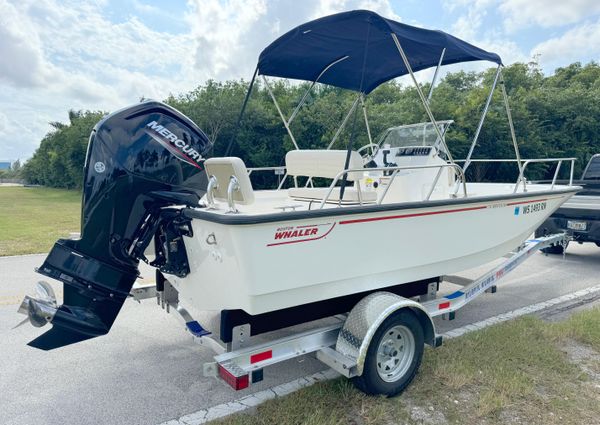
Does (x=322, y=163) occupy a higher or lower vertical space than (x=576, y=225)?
higher

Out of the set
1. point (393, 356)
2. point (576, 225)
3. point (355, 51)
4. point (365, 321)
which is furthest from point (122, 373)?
point (576, 225)

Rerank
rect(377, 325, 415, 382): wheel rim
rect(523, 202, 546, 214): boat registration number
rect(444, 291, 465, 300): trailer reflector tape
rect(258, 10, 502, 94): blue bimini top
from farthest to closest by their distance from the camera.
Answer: rect(523, 202, 546, 214): boat registration number, rect(444, 291, 465, 300): trailer reflector tape, rect(258, 10, 502, 94): blue bimini top, rect(377, 325, 415, 382): wheel rim

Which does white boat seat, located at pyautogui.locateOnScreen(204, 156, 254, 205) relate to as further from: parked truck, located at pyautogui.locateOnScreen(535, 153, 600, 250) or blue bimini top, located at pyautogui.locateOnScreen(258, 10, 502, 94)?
parked truck, located at pyautogui.locateOnScreen(535, 153, 600, 250)

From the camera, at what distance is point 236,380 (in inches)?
101

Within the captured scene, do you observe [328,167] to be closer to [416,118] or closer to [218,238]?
[218,238]

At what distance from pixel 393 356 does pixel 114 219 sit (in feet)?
7.26

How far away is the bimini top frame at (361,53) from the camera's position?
151 inches

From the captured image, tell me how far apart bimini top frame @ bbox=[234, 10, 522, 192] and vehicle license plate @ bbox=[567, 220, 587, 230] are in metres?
2.91

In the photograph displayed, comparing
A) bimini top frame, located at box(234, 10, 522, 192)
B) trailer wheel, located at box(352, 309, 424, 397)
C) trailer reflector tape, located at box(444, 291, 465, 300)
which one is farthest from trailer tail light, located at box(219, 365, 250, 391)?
bimini top frame, located at box(234, 10, 522, 192)

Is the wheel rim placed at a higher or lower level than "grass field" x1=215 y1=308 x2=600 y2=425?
higher

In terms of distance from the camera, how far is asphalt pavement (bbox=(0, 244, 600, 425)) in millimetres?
2920

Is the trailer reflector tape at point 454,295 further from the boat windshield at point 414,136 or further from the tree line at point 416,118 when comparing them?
the tree line at point 416,118

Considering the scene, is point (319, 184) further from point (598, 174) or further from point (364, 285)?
point (364, 285)

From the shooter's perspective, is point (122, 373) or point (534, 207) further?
point (534, 207)
